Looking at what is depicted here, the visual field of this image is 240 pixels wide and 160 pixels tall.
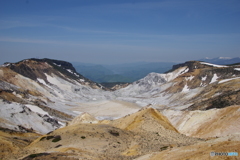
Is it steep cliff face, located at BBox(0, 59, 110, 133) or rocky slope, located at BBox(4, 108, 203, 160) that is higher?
rocky slope, located at BBox(4, 108, 203, 160)

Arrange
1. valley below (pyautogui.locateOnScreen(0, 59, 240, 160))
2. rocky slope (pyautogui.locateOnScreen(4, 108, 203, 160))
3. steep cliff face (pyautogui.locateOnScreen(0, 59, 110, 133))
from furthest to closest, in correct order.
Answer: steep cliff face (pyautogui.locateOnScreen(0, 59, 110, 133)), rocky slope (pyautogui.locateOnScreen(4, 108, 203, 160)), valley below (pyautogui.locateOnScreen(0, 59, 240, 160))

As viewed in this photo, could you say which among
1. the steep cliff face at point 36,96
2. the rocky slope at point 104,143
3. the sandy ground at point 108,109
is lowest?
the sandy ground at point 108,109

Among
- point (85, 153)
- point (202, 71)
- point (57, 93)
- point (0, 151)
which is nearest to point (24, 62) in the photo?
point (57, 93)

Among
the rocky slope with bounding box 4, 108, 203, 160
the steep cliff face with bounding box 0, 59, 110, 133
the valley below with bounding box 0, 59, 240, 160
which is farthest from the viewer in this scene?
the steep cliff face with bounding box 0, 59, 110, 133

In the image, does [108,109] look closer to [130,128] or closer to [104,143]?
[130,128]

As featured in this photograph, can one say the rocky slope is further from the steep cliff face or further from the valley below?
the steep cliff face

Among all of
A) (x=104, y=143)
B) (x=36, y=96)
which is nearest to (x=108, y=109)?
(x=36, y=96)

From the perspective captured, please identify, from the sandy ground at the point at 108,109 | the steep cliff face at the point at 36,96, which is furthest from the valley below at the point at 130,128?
the steep cliff face at the point at 36,96

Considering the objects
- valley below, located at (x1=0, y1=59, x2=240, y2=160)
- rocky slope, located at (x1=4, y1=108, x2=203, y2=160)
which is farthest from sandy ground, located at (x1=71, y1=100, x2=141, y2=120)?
rocky slope, located at (x1=4, y1=108, x2=203, y2=160)

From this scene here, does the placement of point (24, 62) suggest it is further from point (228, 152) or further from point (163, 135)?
point (228, 152)

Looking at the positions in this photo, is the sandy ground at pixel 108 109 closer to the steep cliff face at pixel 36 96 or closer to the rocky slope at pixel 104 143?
the steep cliff face at pixel 36 96

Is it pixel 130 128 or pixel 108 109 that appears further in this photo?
pixel 108 109
